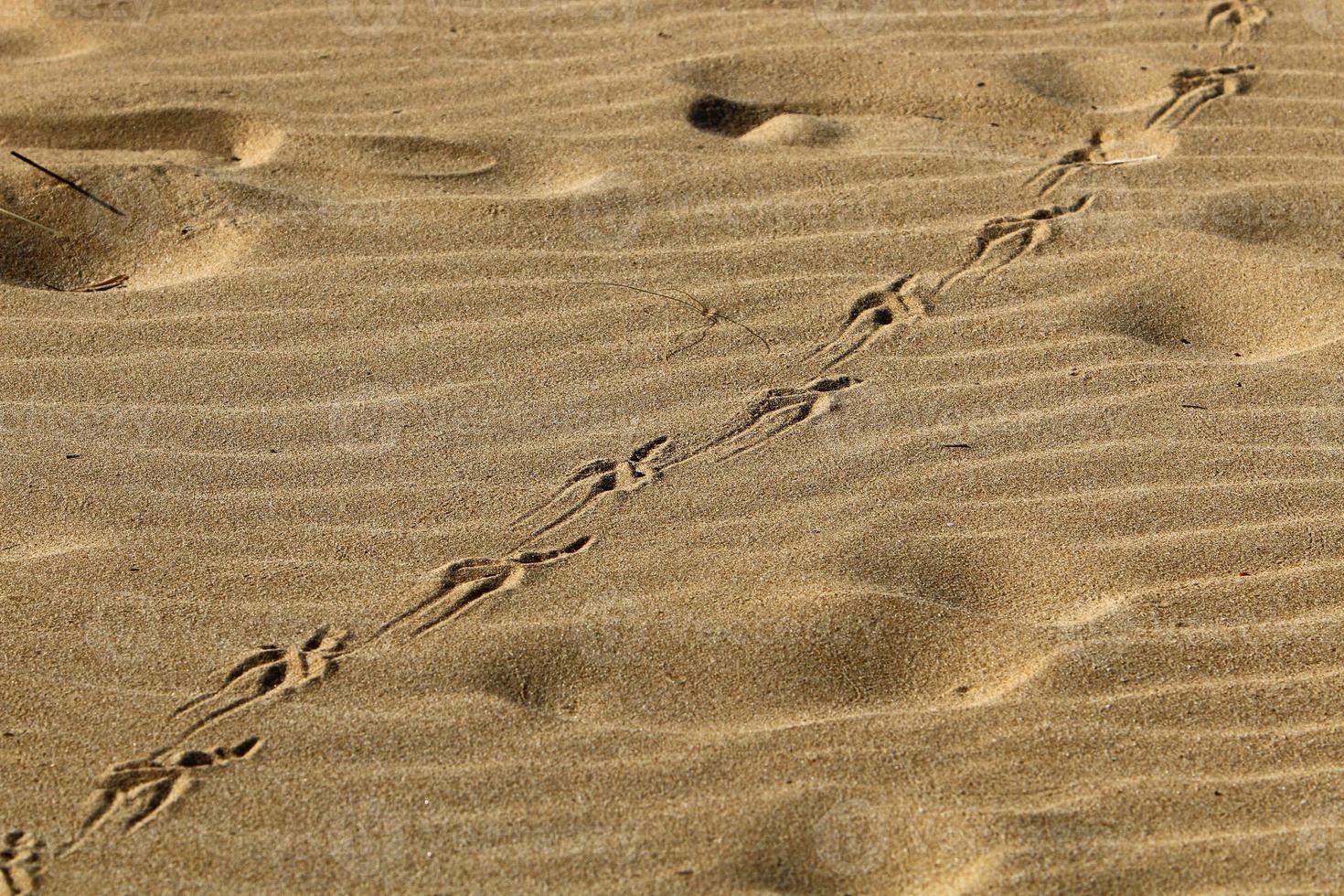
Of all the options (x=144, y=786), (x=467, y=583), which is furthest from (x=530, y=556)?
(x=144, y=786)

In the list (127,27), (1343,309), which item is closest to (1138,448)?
(1343,309)

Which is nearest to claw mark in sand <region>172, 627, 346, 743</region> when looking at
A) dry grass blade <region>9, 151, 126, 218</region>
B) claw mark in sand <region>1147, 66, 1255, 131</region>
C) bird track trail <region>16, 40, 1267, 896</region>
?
bird track trail <region>16, 40, 1267, 896</region>

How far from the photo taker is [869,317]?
2.93m

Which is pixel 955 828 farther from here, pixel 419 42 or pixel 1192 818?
pixel 419 42

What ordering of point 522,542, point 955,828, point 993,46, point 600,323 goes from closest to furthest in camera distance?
point 955,828
point 522,542
point 600,323
point 993,46

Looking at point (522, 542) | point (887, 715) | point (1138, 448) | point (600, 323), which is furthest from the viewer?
point (600, 323)

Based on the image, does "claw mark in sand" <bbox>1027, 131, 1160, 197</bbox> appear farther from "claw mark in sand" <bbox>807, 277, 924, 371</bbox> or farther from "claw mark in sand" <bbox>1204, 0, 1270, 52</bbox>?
"claw mark in sand" <bbox>1204, 0, 1270, 52</bbox>

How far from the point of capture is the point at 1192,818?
201 cm

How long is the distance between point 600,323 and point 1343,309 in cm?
153

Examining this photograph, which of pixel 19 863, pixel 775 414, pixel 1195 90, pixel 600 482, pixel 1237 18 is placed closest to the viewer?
pixel 19 863

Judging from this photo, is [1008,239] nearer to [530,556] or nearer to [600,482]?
[600,482]

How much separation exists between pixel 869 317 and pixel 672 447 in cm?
56

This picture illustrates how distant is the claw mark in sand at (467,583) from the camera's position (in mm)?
2311

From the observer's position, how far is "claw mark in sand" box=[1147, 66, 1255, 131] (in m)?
3.48
